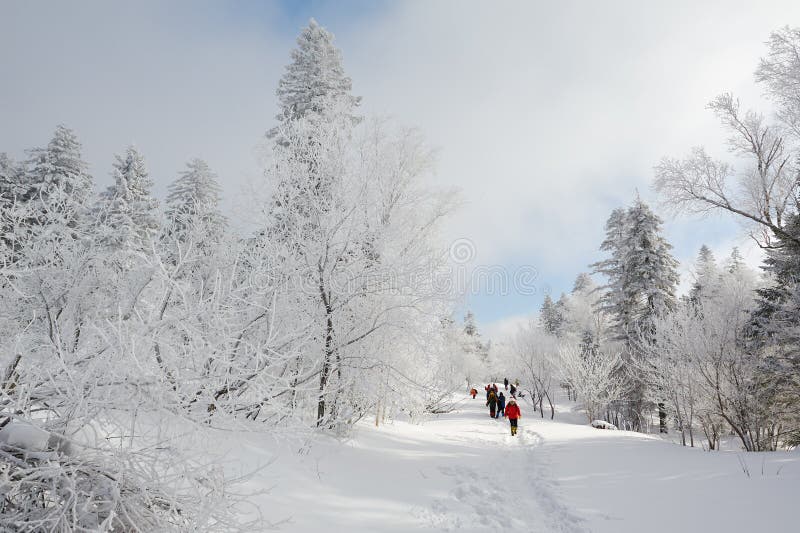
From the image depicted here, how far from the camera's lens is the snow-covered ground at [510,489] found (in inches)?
180

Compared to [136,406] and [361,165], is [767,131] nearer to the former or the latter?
[361,165]

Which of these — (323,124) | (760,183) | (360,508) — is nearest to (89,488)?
(360,508)

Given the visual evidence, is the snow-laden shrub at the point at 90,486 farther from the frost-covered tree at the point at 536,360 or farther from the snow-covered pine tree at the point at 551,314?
the snow-covered pine tree at the point at 551,314

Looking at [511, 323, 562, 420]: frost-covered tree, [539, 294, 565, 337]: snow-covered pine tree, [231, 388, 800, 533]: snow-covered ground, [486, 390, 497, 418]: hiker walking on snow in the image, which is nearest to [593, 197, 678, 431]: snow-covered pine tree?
[486, 390, 497, 418]: hiker walking on snow

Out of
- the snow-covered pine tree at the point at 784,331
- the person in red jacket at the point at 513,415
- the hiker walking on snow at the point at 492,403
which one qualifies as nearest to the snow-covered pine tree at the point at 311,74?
the person in red jacket at the point at 513,415

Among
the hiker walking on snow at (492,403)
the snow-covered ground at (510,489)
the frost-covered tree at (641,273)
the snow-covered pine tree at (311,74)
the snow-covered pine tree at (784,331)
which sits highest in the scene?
the snow-covered pine tree at (311,74)

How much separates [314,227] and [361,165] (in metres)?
1.48

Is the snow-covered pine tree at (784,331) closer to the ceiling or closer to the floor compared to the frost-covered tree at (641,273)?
closer to the floor

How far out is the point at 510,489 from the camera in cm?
668

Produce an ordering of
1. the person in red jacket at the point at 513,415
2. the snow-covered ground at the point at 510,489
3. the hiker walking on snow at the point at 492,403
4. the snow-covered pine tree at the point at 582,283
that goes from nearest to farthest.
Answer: the snow-covered ground at the point at 510,489, the person in red jacket at the point at 513,415, the hiker walking on snow at the point at 492,403, the snow-covered pine tree at the point at 582,283

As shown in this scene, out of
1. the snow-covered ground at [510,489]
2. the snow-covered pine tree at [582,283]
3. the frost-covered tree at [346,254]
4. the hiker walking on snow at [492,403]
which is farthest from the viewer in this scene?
the snow-covered pine tree at [582,283]

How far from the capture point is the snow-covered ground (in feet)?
15.0

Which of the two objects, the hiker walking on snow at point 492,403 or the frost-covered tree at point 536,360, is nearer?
the hiker walking on snow at point 492,403

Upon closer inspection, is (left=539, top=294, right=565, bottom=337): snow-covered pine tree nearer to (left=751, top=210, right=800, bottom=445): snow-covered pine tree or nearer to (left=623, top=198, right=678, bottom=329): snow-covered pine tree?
(left=623, top=198, right=678, bottom=329): snow-covered pine tree
